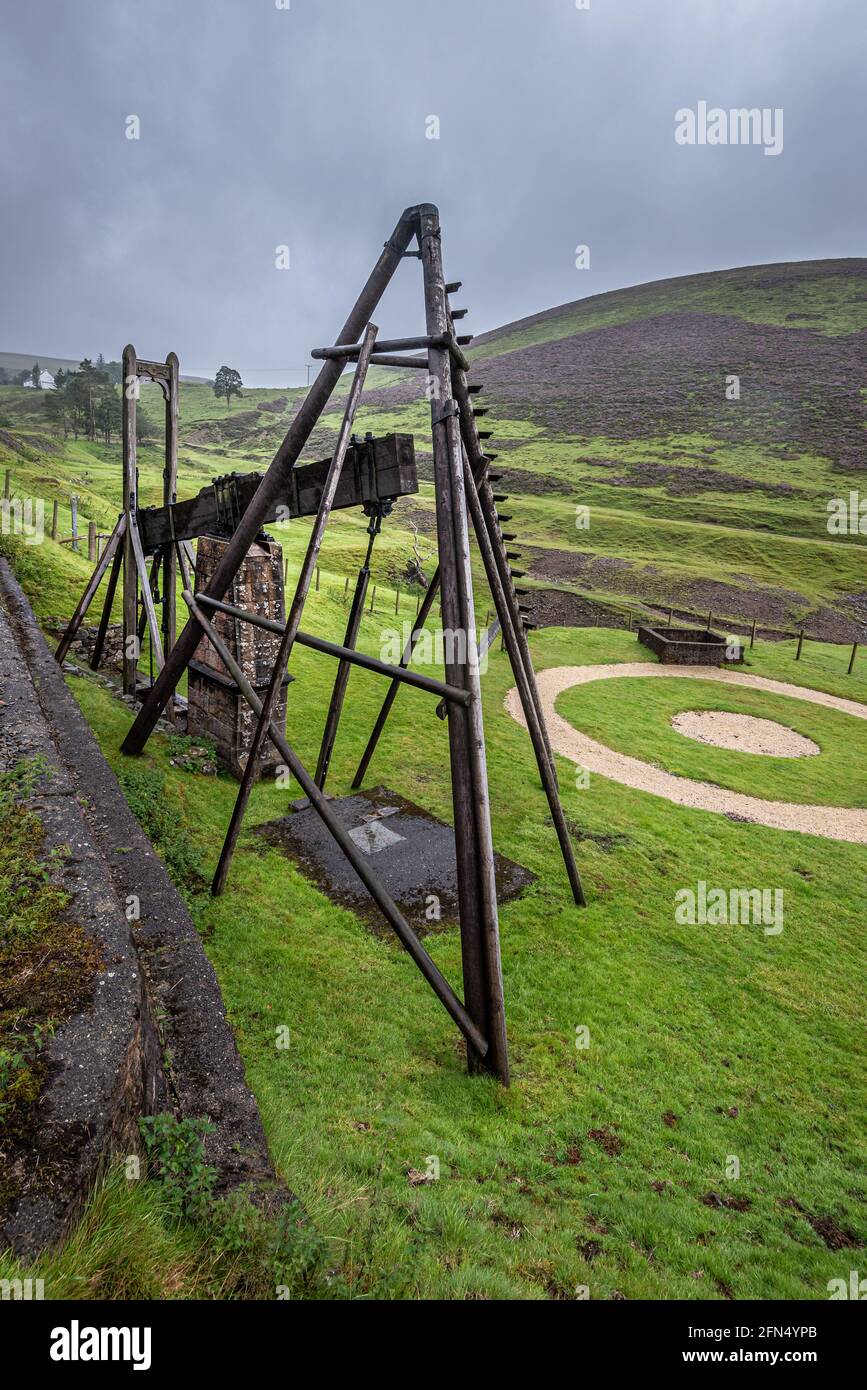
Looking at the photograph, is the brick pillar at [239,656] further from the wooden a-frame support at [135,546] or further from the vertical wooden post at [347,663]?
the wooden a-frame support at [135,546]

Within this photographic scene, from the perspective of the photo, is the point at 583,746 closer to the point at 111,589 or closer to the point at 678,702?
the point at 678,702

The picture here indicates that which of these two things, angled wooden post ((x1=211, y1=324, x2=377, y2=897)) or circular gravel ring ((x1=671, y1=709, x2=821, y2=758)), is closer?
angled wooden post ((x1=211, y1=324, x2=377, y2=897))

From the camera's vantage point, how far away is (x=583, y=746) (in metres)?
13.8

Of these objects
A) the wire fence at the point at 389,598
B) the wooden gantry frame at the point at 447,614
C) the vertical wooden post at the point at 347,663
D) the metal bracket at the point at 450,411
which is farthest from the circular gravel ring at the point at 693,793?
the wire fence at the point at 389,598

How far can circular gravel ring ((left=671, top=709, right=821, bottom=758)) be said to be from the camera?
48.8 feet

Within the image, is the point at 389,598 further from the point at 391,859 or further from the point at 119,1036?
the point at 119,1036

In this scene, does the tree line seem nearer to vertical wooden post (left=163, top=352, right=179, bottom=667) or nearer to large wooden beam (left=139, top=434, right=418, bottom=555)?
vertical wooden post (left=163, top=352, right=179, bottom=667)

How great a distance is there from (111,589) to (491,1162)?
11.4 metres

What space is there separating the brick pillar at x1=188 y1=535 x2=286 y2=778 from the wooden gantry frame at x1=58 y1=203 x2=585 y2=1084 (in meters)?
1.09

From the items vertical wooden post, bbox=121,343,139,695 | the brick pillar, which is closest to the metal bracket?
the brick pillar

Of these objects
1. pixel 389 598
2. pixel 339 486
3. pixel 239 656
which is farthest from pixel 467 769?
pixel 389 598

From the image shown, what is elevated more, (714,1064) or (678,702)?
(678,702)
